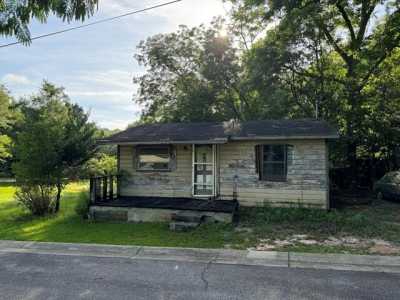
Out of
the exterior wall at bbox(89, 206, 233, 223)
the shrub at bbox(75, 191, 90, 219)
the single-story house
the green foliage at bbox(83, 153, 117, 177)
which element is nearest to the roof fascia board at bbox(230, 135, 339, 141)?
the single-story house

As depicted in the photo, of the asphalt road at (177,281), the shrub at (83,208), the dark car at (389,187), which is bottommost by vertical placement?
the asphalt road at (177,281)

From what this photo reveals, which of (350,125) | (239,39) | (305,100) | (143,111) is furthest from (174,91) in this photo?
(350,125)

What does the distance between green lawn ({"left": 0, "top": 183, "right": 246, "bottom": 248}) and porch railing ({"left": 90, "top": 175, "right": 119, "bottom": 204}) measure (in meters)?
0.84

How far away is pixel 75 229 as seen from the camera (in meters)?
8.16

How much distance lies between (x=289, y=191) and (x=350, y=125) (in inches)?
298

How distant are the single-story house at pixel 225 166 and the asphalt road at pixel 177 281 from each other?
144 inches

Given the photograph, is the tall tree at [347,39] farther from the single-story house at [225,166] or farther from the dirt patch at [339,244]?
the dirt patch at [339,244]

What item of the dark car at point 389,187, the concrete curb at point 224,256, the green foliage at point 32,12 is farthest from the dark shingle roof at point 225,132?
the green foliage at point 32,12

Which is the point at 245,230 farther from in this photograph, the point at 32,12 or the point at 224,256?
the point at 32,12

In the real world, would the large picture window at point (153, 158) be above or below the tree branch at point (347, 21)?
below

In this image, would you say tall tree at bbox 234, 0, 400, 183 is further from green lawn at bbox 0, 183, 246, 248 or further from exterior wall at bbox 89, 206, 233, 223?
green lawn at bbox 0, 183, 246, 248

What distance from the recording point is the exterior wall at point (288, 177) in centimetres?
958

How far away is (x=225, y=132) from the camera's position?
35.0ft

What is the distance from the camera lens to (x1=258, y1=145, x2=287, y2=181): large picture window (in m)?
9.89
